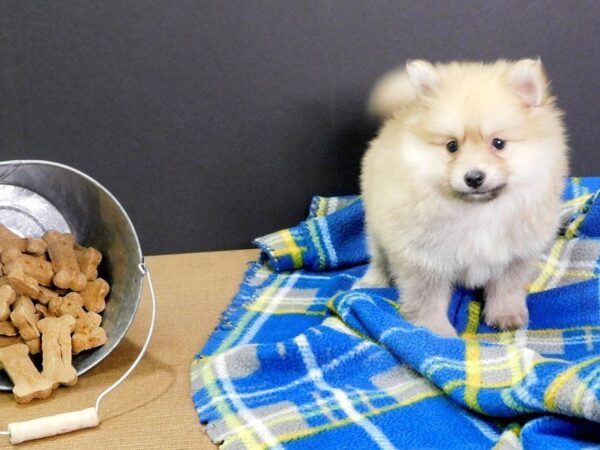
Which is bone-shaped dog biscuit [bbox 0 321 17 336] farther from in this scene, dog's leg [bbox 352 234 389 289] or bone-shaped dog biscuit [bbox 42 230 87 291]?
dog's leg [bbox 352 234 389 289]

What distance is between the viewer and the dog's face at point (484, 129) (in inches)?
55.4

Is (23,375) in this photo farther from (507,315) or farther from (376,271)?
(507,315)

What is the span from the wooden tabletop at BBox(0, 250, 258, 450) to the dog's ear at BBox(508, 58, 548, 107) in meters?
0.92

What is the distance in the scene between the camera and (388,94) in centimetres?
211

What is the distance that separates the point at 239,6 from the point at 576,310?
1.26 m

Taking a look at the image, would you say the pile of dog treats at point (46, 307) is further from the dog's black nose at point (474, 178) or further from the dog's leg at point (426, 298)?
the dog's black nose at point (474, 178)

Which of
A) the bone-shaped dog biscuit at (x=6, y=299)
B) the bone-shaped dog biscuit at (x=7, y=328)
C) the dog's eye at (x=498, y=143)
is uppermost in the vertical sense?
the dog's eye at (x=498, y=143)

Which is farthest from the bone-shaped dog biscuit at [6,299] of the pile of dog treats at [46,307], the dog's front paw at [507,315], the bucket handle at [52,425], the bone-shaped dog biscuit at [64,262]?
the dog's front paw at [507,315]

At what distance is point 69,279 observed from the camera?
1.64m

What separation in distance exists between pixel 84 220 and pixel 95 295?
23 cm

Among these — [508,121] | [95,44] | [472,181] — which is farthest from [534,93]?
[95,44]

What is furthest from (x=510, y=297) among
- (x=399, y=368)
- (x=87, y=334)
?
(x=87, y=334)

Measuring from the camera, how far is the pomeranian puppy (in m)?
1.42

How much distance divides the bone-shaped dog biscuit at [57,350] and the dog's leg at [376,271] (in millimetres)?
736
